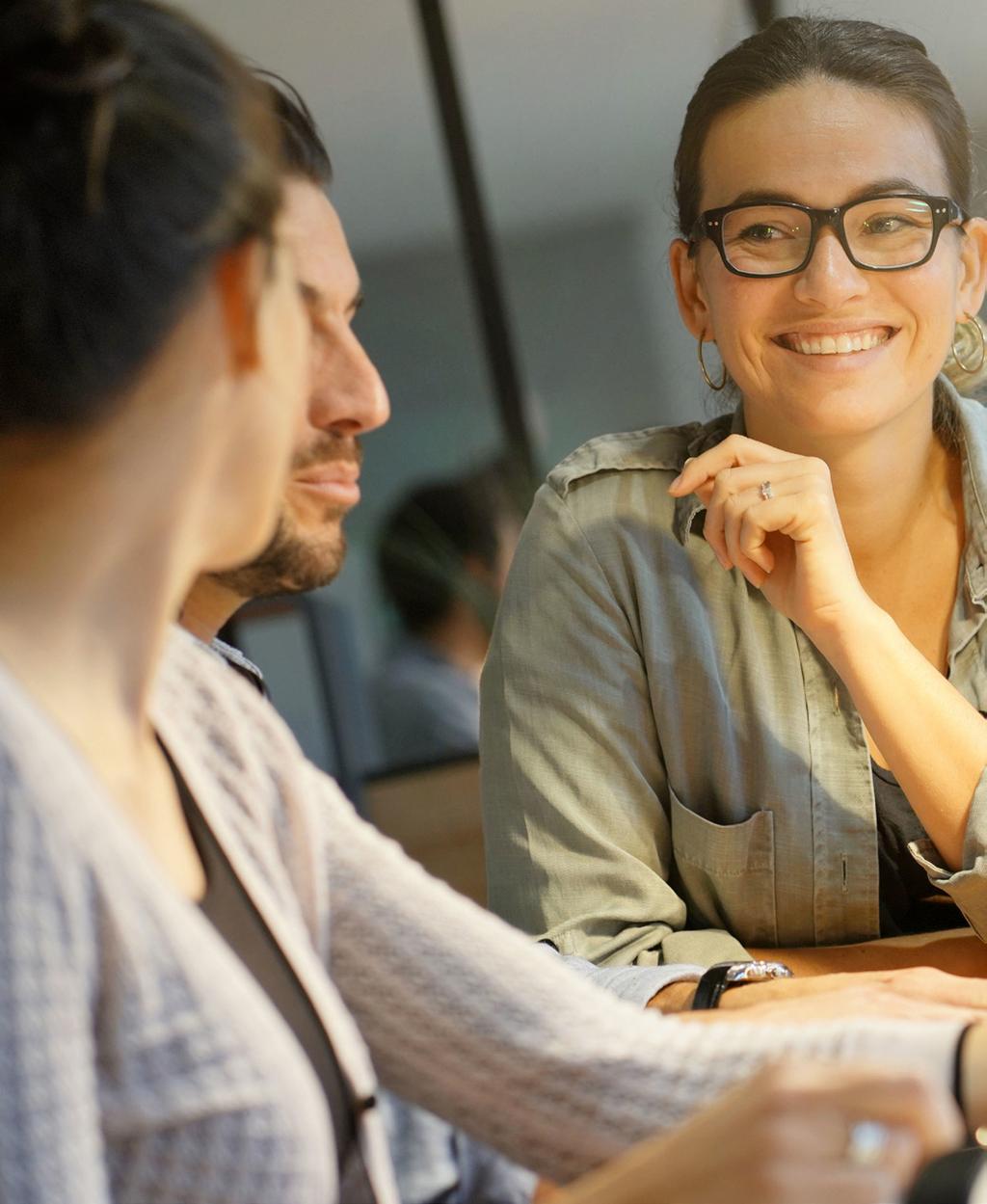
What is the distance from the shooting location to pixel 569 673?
1626mm

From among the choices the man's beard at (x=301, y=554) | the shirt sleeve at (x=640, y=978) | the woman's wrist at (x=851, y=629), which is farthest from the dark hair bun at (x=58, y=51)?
the woman's wrist at (x=851, y=629)

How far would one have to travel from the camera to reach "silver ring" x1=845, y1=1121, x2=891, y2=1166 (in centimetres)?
67

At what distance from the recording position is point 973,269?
1.73 m

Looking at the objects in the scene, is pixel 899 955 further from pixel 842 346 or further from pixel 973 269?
pixel 973 269

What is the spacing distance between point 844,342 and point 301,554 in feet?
2.11

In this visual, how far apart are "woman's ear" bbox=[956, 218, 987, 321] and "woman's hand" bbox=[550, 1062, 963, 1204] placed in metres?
1.22

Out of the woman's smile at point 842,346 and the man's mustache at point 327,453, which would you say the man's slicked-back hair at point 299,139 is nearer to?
the man's mustache at point 327,453

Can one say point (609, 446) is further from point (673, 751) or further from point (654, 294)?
point (654, 294)

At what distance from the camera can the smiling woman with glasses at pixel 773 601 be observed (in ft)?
5.09

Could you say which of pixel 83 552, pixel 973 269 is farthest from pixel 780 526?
pixel 83 552

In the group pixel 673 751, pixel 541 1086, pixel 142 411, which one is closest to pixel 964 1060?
pixel 541 1086

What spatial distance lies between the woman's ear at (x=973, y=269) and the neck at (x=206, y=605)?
890 millimetres

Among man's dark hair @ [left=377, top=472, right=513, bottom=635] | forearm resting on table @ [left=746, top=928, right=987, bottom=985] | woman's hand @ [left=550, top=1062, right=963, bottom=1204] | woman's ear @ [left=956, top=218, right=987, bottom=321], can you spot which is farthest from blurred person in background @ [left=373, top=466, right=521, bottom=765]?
woman's hand @ [left=550, top=1062, right=963, bottom=1204]

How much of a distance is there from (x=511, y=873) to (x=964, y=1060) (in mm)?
759
